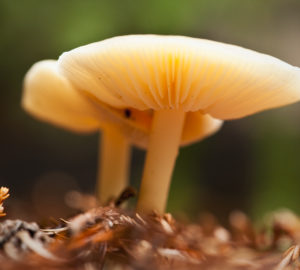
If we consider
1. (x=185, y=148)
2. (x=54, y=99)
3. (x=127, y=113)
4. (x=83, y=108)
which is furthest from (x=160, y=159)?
(x=185, y=148)

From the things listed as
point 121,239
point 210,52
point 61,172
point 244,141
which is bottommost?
point 61,172

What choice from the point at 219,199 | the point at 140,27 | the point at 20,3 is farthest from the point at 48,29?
the point at 219,199

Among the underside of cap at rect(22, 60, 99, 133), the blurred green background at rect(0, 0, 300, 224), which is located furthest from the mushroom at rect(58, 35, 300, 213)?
the blurred green background at rect(0, 0, 300, 224)

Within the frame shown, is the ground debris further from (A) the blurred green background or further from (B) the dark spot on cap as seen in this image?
(A) the blurred green background

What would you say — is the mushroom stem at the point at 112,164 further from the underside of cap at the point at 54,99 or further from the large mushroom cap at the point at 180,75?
the large mushroom cap at the point at 180,75

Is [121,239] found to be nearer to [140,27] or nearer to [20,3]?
[140,27]
